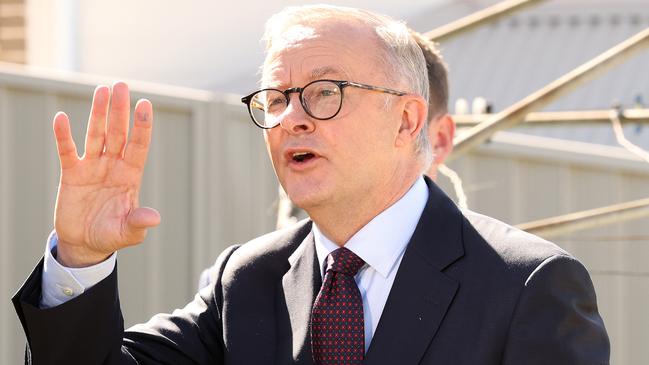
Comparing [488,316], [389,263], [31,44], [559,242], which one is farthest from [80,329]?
[31,44]

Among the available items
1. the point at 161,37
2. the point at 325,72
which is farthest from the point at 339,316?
the point at 161,37

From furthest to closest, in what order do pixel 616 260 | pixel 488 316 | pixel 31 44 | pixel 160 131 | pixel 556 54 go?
pixel 31 44 → pixel 556 54 → pixel 160 131 → pixel 616 260 → pixel 488 316

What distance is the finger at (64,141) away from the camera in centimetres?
229

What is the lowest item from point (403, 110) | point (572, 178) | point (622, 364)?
point (622, 364)

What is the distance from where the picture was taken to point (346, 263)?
8.14 ft

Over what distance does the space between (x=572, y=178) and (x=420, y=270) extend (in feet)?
10.00

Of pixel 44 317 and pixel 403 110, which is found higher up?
pixel 403 110

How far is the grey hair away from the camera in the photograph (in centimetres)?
253

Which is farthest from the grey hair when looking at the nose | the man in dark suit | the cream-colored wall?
the cream-colored wall

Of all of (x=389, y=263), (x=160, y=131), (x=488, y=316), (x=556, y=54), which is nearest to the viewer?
(x=488, y=316)

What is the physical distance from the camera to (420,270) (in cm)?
241

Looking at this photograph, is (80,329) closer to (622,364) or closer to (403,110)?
(403,110)

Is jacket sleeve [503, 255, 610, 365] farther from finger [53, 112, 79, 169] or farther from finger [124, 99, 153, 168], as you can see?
finger [53, 112, 79, 169]

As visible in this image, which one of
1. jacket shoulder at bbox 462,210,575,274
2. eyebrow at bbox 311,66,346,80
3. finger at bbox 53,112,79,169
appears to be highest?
eyebrow at bbox 311,66,346,80
